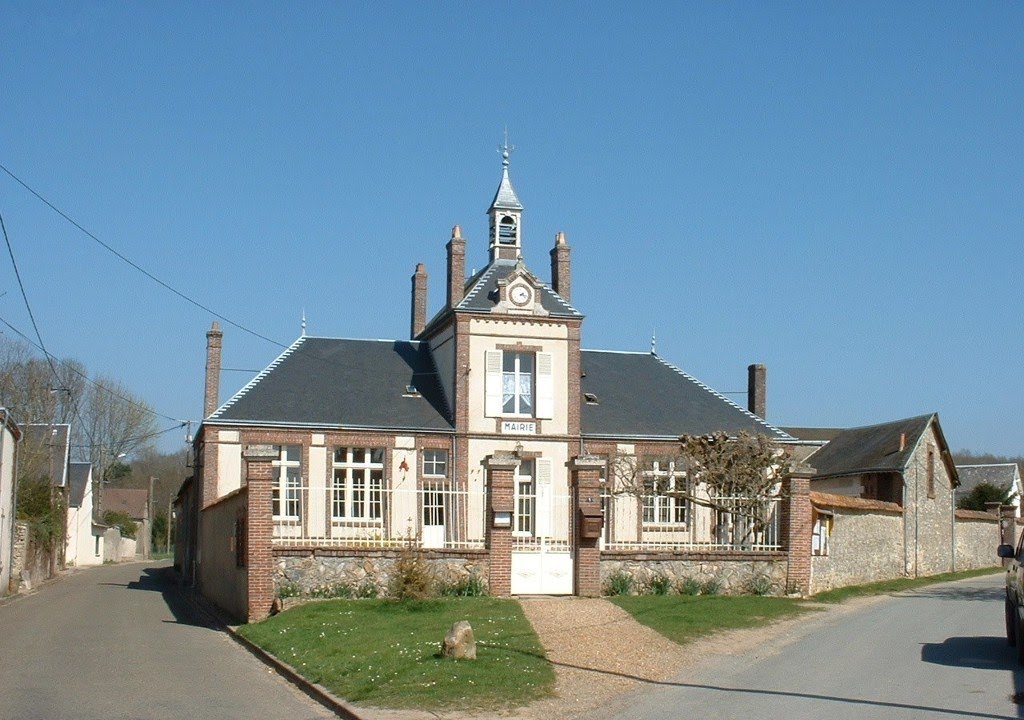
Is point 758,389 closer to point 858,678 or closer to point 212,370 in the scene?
point 212,370

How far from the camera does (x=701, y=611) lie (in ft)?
61.8

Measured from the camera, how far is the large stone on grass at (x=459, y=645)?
1348 centimetres

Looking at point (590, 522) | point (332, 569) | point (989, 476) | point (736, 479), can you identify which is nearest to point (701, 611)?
point (590, 522)

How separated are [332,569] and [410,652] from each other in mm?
6018

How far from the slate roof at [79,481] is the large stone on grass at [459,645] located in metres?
47.4

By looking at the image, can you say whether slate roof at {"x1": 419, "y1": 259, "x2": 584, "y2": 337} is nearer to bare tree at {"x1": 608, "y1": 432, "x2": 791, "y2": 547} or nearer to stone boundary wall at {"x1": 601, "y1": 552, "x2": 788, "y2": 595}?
bare tree at {"x1": 608, "y1": 432, "x2": 791, "y2": 547}

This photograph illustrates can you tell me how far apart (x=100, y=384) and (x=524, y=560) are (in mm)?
50198

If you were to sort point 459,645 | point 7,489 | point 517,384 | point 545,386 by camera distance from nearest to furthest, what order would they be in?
point 459,645, point 7,489, point 545,386, point 517,384

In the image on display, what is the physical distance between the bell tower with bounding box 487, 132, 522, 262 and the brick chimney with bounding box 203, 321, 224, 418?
8891 mm

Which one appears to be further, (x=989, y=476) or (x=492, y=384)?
(x=989, y=476)

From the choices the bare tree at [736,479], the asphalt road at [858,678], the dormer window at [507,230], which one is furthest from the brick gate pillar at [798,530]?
the dormer window at [507,230]

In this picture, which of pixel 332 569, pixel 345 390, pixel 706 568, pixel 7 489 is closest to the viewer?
pixel 332 569

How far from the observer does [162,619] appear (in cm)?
2267

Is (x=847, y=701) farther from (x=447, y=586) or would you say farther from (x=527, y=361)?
(x=527, y=361)
